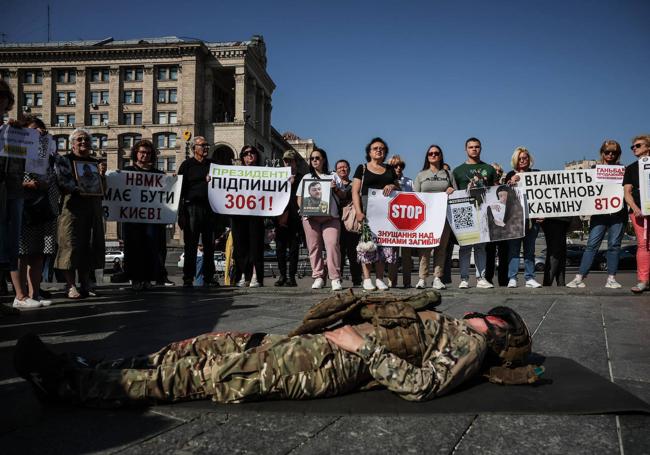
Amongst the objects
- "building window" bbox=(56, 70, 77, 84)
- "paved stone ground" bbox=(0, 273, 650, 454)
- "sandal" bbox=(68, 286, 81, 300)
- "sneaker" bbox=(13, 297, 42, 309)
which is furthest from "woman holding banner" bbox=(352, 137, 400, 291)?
"building window" bbox=(56, 70, 77, 84)

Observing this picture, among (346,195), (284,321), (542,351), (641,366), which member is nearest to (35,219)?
(284,321)

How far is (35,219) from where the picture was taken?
5.95 meters

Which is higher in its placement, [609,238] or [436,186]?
[436,186]

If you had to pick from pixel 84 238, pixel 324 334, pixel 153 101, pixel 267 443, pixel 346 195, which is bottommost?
pixel 267 443

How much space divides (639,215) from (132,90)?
75.8 m

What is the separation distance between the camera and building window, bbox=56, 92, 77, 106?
7338 cm

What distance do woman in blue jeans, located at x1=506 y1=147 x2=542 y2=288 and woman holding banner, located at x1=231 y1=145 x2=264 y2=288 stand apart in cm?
399

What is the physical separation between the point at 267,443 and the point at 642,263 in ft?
22.8

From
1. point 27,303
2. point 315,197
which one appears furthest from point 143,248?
point 315,197

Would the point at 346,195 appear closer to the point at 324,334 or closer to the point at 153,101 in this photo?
the point at 324,334

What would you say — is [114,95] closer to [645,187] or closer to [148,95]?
[148,95]

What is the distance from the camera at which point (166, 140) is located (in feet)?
233

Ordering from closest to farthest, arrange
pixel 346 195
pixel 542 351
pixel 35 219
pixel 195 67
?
pixel 542 351, pixel 35 219, pixel 346 195, pixel 195 67

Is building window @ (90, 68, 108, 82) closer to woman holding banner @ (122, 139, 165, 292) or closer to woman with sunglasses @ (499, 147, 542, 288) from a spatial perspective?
woman holding banner @ (122, 139, 165, 292)
